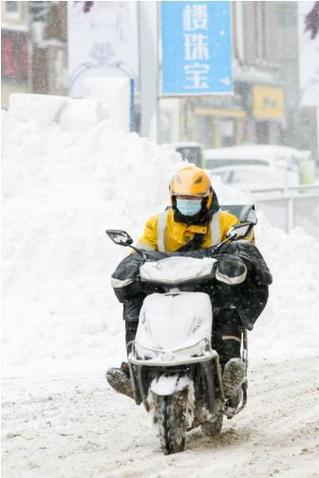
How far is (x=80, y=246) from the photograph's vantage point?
13555mm

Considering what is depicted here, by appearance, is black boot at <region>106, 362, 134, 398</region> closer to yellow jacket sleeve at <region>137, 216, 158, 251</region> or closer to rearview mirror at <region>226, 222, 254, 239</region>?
yellow jacket sleeve at <region>137, 216, 158, 251</region>

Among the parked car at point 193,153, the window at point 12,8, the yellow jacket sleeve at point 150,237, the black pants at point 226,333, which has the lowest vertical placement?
the black pants at point 226,333

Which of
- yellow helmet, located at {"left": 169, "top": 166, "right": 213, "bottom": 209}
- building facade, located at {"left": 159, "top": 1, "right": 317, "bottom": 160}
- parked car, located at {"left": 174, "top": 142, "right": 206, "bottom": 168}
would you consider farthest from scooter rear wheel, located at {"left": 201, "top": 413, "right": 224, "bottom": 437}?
building facade, located at {"left": 159, "top": 1, "right": 317, "bottom": 160}

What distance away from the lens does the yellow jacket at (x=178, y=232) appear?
7262 mm

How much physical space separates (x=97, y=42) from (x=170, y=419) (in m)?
20.0

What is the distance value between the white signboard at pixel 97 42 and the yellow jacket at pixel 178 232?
18.3 meters

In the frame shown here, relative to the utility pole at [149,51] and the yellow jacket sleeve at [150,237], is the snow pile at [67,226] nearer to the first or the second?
the yellow jacket sleeve at [150,237]

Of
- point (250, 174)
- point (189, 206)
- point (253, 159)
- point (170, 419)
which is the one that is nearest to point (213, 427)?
point (170, 419)

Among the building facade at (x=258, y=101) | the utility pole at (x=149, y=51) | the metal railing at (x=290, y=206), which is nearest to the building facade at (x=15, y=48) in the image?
the building facade at (x=258, y=101)

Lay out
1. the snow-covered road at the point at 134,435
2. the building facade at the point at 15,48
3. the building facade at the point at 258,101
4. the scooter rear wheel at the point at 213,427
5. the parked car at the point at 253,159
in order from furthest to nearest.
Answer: the building facade at the point at 258,101, the building facade at the point at 15,48, the parked car at the point at 253,159, the scooter rear wheel at the point at 213,427, the snow-covered road at the point at 134,435

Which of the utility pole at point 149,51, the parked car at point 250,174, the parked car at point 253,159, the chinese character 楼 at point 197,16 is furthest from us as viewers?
the parked car at point 253,159

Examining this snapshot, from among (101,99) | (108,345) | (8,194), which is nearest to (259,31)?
(101,99)

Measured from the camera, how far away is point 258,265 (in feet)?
23.2

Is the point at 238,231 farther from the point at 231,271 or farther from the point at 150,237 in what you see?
the point at 150,237
